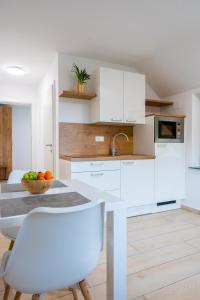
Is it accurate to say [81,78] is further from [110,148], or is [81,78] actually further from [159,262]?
[159,262]

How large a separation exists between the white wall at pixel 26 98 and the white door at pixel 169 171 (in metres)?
2.58

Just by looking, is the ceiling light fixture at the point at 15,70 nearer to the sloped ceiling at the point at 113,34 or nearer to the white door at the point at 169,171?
the sloped ceiling at the point at 113,34

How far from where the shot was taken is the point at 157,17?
2.24 m

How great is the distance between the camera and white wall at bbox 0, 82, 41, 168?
4.44 meters

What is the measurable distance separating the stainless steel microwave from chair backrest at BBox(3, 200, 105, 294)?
2458 millimetres

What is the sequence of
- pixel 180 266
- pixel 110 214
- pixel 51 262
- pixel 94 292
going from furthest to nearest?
1. pixel 180 266
2. pixel 94 292
3. pixel 110 214
4. pixel 51 262

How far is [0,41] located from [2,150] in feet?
12.1

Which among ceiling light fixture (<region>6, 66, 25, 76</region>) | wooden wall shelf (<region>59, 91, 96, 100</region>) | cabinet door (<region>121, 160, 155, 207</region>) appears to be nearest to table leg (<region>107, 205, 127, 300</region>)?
cabinet door (<region>121, 160, 155, 207</region>)

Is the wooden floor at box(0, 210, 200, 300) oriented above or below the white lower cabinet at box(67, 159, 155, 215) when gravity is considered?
below

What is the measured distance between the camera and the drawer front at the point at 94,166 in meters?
2.61

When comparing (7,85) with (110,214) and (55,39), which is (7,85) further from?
(110,214)

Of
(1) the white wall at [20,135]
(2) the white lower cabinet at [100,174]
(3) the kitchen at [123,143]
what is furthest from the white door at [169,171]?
(1) the white wall at [20,135]

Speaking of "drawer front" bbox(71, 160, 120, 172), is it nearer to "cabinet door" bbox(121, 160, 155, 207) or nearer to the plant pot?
"cabinet door" bbox(121, 160, 155, 207)

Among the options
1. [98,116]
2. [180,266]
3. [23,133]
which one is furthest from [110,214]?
[23,133]
